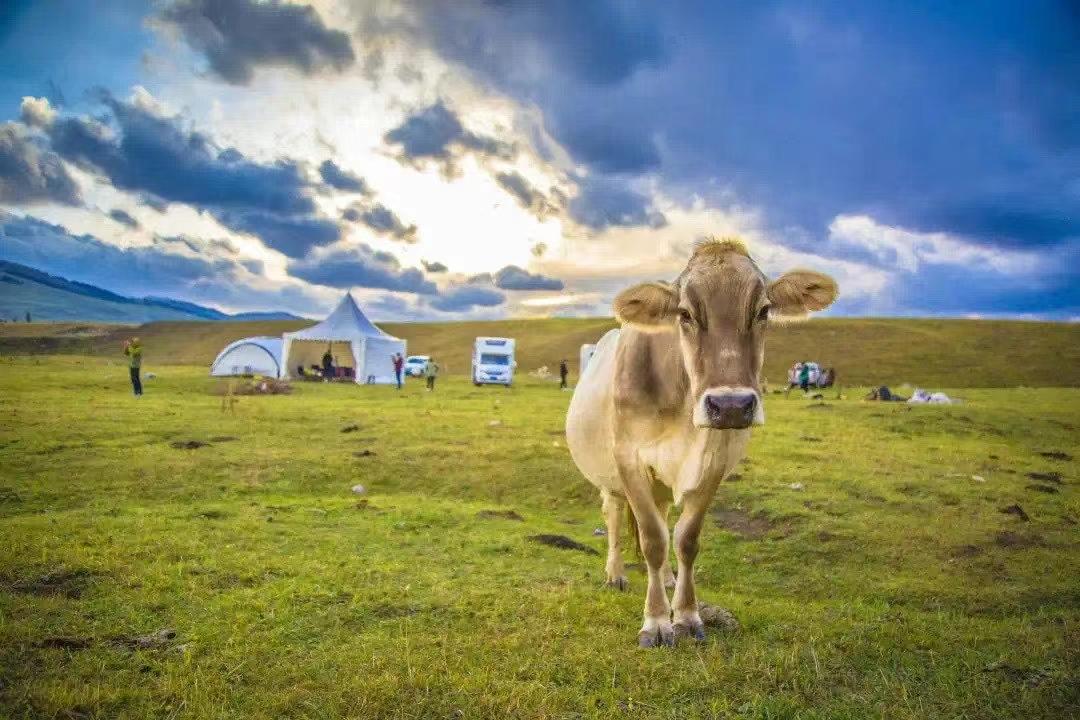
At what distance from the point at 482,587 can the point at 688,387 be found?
300cm

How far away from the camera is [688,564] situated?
5734 mm

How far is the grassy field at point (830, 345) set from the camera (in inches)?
2496

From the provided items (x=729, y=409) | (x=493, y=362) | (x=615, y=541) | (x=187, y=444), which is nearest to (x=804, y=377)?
(x=493, y=362)

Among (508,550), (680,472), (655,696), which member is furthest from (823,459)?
(655,696)

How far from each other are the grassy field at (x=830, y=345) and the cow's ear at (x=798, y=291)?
38324 millimetres

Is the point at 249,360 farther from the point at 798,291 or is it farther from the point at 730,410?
the point at 730,410

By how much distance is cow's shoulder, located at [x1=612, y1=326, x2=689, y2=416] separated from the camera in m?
5.66

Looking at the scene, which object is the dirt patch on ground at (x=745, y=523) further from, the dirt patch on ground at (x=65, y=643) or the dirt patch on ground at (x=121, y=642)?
the dirt patch on ground at (x=65, y=643)

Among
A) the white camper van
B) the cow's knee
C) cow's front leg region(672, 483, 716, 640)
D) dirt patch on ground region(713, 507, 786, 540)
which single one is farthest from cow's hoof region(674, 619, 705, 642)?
the white camper van

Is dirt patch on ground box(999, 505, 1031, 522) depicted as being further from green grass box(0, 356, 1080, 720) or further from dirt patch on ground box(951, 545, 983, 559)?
dirt patch on ground box(951, 545, 983, 559)

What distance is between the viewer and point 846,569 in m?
8.44

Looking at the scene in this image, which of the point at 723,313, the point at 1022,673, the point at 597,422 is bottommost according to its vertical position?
the point at 1022,673

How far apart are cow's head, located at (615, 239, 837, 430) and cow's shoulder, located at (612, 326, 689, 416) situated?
0.86ft

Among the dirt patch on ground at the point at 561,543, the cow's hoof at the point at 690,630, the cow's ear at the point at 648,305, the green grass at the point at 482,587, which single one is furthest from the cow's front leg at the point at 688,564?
the dirt patch on ground at the point at 561,543
